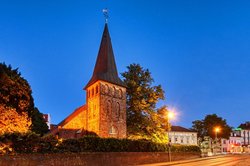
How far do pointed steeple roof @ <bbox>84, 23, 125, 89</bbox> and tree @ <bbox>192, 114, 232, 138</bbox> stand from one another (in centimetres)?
5291

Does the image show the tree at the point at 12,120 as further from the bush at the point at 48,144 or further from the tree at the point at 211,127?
the tree at the point at 211,127

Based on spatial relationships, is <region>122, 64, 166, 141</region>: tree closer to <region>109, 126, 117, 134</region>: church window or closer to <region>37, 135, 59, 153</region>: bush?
<region>109, 126, 117, 134</region>: church window

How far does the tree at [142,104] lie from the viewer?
5431 centimetres

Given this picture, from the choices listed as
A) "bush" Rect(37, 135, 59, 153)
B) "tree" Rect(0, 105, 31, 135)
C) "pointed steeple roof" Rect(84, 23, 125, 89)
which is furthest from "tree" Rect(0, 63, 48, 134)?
"pointed steeple roof" Rect(84, 23, 125, 89)

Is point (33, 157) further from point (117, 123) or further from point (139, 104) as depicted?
point (139, 104)

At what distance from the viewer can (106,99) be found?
5172 cm

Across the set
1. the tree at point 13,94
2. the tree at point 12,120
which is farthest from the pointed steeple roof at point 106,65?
the tree at point 12,120

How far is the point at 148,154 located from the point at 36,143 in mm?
16487

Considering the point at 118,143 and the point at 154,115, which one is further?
the point at 154,115

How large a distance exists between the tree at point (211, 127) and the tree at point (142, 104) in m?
46.7

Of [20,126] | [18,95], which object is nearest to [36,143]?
[20,126]

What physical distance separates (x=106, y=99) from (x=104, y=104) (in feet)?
3.09

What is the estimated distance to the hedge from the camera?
2462 cm

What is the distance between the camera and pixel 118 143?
1377 inches
